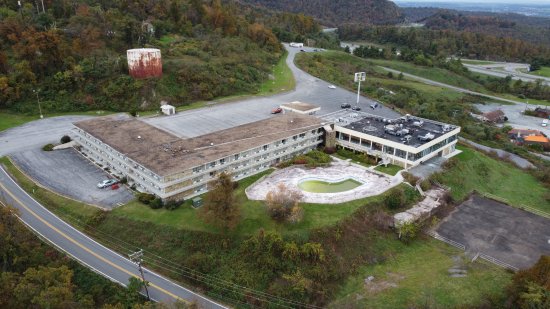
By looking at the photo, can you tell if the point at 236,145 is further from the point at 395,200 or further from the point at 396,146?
the point at 396,146

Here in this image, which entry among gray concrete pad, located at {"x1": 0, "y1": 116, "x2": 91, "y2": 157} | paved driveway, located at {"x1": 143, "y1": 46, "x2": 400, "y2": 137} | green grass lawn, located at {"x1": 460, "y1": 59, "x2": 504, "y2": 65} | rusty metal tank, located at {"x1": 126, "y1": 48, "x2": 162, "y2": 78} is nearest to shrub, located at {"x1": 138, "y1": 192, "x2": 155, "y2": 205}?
paved driveway, located at {"x1": 143, "y1": 46, "x2": 400, "y2": 137}

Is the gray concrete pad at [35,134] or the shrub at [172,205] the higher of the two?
the gray concrete pad at [35,134]

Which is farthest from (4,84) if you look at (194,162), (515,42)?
(515,42)

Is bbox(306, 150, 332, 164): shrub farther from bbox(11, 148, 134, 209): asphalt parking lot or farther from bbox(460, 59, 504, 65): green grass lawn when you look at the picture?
bbox(460, 59, 504, 65): green grass lawn

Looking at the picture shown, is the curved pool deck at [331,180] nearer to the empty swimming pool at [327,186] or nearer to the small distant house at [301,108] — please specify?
the empty swimming pool at [327,186]

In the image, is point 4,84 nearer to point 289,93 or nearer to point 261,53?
point 289,93

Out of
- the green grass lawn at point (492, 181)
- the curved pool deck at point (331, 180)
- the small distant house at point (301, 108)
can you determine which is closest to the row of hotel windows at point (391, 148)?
the green grass lawn at point (492, 181)

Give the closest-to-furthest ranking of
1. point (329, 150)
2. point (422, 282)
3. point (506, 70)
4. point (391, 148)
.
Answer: point (422, 282) → point (391, 148) → point (329, 150) → point (506, 70)

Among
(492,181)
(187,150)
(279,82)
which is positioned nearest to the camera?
(187,150)

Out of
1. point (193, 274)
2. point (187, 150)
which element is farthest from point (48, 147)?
point (193, 274)
